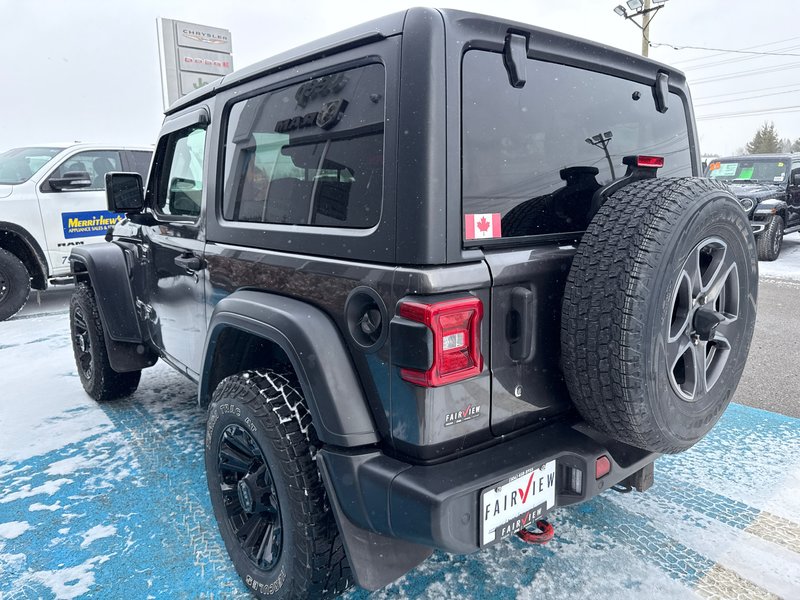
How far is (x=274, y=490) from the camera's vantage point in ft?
6.07

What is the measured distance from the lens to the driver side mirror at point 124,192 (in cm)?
307

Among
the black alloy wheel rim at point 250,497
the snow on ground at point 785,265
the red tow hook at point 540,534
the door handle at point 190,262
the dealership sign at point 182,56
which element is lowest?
the snow on ground at point 785,265

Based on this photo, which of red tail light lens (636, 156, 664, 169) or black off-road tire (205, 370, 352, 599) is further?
red tail light lens (636, 156, 664, 169)

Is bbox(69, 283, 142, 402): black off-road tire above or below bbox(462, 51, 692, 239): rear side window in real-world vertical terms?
below

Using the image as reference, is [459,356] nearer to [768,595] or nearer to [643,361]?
[643,361]

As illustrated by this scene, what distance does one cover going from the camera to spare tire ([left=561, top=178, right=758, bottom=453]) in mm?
1524

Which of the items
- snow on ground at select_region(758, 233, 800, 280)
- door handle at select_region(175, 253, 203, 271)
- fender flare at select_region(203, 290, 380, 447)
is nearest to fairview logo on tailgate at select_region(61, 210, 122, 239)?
door handle at select_region(175, 253, 203, 271)

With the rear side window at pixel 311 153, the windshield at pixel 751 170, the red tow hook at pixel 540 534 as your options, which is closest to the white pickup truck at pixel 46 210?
the rear side window at pixel 311 153

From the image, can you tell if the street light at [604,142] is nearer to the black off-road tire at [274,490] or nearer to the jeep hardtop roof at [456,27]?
the jeep hardtop roof at [456,27]

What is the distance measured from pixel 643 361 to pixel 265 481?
4.20ft

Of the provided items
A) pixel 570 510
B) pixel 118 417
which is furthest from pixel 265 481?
pixel 118 417

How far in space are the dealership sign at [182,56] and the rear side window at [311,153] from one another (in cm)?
1375

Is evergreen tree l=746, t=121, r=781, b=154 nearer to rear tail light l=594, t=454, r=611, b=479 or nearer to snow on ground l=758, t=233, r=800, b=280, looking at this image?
snow on ground l=758, t=233, r=800, b=280

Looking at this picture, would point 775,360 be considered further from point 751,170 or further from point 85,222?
point 751,170
